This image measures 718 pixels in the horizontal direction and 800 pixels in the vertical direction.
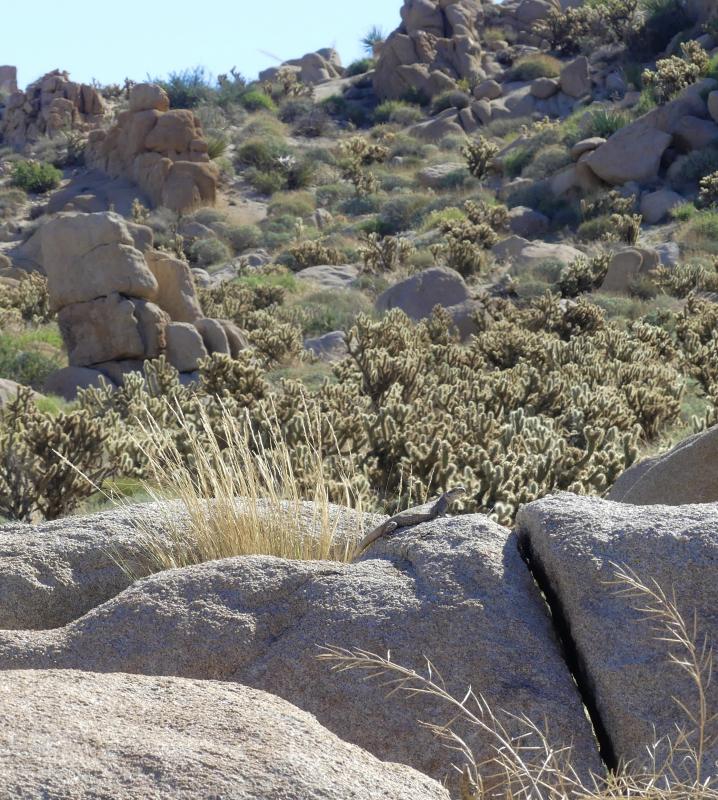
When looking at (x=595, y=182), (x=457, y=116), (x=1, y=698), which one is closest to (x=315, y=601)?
(x=1, y=698)

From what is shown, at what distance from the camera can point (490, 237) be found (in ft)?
76.0

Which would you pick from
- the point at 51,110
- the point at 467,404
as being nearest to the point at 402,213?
the point at 51,110

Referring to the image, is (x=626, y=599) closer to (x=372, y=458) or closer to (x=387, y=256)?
(x=372, y=458)

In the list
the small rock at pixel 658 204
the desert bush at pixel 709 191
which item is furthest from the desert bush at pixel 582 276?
the desert bush at pixel 709 191

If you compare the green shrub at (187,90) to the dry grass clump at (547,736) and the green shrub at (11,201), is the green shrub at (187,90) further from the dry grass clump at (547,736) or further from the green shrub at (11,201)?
the dry grass clump at (547,736)

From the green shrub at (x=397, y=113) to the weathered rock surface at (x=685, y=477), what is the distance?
35592 millimetres

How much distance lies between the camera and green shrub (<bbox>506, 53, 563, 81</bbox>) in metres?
39.7

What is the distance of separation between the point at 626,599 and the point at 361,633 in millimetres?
814

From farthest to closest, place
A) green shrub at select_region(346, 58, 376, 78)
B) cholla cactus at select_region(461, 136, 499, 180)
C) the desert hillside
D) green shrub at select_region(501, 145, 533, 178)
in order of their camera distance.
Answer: green shrub at select_region(346, 58, 376, 78)
cholla cactus at select_region(461, 136, 499, 180)
green shrub at select_region(501, 145, 533, 178)
the desert hillside

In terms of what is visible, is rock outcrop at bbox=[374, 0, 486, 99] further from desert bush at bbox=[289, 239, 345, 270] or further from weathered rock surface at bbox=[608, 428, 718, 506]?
weathered rock surface at bbox=[608, 428, 718, 506]

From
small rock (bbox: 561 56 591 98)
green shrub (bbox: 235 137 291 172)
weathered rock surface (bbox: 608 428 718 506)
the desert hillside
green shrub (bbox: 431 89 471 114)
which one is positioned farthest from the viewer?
green shrub (bbox: 431 89 471 114)

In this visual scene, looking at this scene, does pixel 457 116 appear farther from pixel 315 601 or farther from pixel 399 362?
pixel 315 601

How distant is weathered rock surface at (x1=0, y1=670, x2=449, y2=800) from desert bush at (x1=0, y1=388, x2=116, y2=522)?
5.16 metres

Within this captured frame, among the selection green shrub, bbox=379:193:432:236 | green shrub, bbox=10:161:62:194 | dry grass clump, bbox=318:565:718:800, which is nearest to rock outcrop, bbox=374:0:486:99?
green shrub, bbox=379:193:432:236
